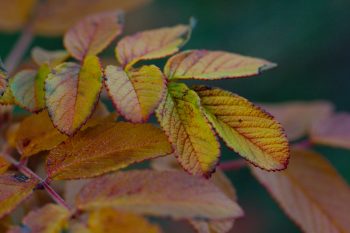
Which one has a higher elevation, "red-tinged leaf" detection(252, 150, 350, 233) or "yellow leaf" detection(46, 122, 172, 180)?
"yellow leaf" detection(46, 122, 172, 180)

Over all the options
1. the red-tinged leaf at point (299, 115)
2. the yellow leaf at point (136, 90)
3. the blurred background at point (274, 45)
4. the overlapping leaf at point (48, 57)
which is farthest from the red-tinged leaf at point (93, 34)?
the blurred background at point (274, 45)

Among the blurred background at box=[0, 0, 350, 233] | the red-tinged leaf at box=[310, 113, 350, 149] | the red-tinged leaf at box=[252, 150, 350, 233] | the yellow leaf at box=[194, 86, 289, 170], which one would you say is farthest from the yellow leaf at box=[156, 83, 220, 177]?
the blurred background at box=[0, 0, 350, 233]

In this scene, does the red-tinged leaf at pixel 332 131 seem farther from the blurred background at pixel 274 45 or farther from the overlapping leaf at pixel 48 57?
the blurred background at pixel 274 45

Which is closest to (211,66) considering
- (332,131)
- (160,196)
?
(160,196)

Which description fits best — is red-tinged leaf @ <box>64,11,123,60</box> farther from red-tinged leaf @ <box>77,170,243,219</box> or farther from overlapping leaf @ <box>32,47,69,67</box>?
red-tinged leaf @ <box>77,170,243,219</box>

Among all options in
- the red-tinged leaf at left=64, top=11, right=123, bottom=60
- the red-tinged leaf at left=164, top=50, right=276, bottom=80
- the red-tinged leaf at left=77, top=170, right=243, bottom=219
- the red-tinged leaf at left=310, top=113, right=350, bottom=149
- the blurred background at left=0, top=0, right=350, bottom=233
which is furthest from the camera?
the blurred background at left=0, top=0, right=350, bottom=233

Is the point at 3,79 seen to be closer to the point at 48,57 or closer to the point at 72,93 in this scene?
the point at 72,93

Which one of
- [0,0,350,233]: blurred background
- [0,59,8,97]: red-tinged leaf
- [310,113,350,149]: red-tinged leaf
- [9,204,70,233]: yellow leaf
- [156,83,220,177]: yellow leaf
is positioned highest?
[0,59,8,97]: red-tinged leaf
